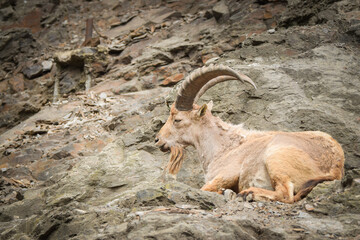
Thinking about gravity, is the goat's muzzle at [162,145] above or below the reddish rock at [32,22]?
below

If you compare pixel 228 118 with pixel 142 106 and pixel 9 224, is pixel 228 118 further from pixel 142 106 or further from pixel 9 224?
pixel 9 224

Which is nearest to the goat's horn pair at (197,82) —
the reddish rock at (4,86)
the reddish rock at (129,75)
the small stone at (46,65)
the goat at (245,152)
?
the goat at (245,152)

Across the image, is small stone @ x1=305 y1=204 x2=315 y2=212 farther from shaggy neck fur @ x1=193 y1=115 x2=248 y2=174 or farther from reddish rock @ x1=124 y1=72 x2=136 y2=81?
reddish rock @ x1=124 y1=72 x2=136 y2=81

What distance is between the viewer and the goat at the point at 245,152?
414 cm

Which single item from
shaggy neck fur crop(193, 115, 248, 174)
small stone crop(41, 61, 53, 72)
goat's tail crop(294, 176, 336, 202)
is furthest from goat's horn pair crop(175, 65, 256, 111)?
small stone crop(41, 61, 53, 72)

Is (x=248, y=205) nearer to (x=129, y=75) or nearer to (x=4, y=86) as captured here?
(x=129, y=75)

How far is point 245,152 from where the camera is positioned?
17.2ft

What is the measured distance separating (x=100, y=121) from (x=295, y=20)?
6.12 metres

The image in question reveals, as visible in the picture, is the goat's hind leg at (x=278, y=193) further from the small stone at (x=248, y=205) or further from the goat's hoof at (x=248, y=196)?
the small stone at (x=248, y=205)

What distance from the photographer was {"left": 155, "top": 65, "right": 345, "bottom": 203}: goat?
4.14 m

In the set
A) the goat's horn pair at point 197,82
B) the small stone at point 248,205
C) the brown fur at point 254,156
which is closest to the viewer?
the small stone at point 248,205

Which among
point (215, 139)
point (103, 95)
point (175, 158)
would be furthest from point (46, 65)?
point (215, 139)

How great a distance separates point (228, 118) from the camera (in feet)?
24.0

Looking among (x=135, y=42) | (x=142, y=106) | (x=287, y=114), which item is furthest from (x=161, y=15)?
(x=287, y=114)
